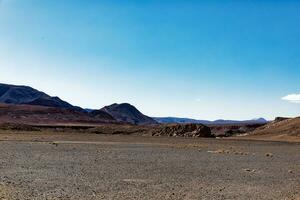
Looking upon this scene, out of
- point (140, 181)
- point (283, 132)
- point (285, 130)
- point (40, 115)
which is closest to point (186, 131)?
point (283, 132)

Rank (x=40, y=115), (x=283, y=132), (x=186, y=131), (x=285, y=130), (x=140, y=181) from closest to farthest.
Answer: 1. (x=140, y=181)
2. (x=283, y=132)
3. (x=285, y=130)
4. (x=186, y=131)
5. (x=40, y=115)

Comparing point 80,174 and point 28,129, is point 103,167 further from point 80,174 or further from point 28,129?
point 28,129

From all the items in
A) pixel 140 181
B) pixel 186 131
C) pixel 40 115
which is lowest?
pixel 140 181

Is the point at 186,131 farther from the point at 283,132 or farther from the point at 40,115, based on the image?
the point at 40,115

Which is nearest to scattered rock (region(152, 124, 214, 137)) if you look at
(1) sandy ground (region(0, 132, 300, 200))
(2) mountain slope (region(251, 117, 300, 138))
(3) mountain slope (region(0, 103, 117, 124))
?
(2) mountain slope (region(251, 117, 300, 138))

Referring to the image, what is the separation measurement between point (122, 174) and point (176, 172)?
2915 millimetres

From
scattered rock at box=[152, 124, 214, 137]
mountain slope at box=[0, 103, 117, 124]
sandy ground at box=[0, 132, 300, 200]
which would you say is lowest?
sandy ground at box=[0, 132, 300, 200]

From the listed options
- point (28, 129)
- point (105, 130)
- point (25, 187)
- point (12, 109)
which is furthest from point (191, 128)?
point (25, 187)

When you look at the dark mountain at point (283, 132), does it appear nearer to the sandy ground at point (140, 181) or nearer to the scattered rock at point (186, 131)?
the scattered rock at point (186, 131)

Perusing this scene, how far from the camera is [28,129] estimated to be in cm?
9475

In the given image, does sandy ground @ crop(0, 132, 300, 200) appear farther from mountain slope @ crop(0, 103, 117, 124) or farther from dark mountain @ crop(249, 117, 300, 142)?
mountain slope @ crop(0, 103, 117, 124)

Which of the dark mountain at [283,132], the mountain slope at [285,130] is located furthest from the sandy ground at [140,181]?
the mountain slope at [285,130]

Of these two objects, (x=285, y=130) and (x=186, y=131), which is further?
(x=186, y=131)

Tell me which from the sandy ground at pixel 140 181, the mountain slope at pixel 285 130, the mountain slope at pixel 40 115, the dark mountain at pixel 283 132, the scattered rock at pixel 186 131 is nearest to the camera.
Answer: the sandy ground at pixel 140 181
